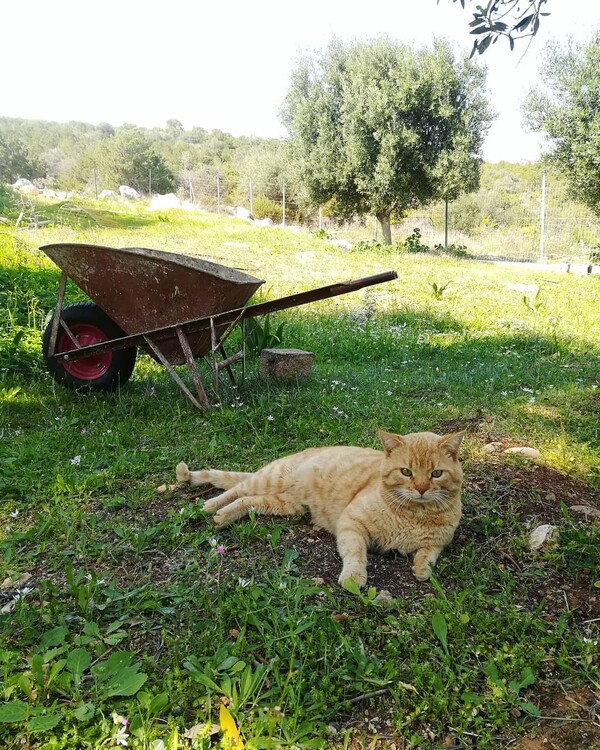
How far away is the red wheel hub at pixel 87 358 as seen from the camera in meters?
5.08

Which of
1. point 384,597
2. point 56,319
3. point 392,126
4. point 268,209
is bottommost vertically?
point 384,597

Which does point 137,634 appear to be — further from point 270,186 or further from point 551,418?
point 270,186

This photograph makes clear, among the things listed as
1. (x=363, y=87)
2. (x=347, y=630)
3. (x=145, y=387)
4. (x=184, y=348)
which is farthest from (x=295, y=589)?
(x=363, y=87)

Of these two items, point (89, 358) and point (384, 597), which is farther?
point (89, 358)

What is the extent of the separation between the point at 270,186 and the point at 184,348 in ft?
106

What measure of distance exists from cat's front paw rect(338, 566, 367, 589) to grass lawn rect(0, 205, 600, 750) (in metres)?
0.07

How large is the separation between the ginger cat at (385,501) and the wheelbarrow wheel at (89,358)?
2540 millimetres

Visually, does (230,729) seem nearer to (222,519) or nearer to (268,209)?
(222,519)

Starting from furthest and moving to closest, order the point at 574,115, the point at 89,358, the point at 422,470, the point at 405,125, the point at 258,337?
the point at 405,125
the point at 574,115
the point at 258,337
the point at 89,358
the point at 422,470

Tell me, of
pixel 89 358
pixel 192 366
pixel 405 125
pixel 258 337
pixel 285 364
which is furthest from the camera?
pixel 405 125

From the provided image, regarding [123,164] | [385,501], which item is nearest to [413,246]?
[385,501]

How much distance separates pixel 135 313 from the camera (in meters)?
4.79

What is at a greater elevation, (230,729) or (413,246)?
(413,246)

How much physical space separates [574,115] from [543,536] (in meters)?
19.3
